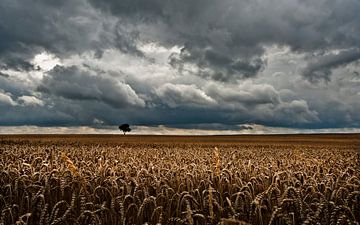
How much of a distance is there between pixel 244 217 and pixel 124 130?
137331 millimetres

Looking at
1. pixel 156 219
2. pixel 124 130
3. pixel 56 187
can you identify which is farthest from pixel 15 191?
pixel 124 130

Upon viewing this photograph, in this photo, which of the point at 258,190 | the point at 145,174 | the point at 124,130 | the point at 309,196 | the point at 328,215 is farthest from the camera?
the point at 124,130

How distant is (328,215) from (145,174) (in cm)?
425

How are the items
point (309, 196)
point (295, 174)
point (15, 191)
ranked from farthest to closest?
point (295, 174) < point (15, 191) < point (309, 196)

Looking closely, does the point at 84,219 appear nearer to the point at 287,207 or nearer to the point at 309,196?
the point at 287,207

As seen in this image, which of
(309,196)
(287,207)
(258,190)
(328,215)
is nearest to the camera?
(328,215)

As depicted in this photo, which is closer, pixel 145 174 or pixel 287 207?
pixel 287 207

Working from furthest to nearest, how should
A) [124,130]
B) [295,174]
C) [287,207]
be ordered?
[124,130] → [295,174] → [287,207]

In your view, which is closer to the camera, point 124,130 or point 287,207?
point 287,207

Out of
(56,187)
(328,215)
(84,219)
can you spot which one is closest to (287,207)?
(328,215)

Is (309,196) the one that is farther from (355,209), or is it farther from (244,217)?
(244,217)

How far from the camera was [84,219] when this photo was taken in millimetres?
6691

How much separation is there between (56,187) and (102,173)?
1.79m

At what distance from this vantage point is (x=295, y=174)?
10305 mm
